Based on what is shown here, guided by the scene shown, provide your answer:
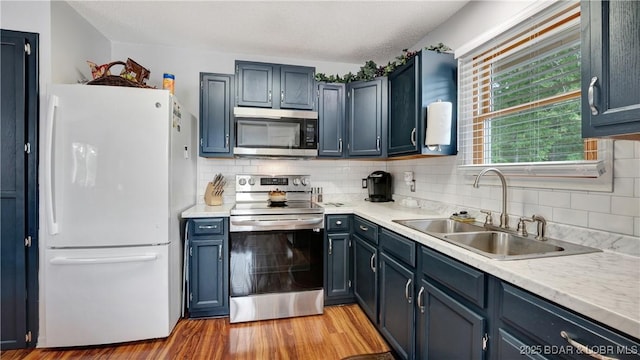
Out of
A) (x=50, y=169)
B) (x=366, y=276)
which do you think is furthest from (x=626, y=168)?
(x=50, y=169)

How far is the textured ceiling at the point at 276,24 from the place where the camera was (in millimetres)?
2184

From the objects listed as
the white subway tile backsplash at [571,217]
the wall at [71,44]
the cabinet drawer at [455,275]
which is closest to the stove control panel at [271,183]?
the wall at [71,44]

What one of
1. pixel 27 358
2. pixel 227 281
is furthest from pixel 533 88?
pixel 27 358

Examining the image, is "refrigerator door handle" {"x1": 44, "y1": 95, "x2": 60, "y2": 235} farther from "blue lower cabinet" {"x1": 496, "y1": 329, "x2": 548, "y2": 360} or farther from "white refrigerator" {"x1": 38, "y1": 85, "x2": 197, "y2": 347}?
"blue lower cabinet" {"x1": 496, "y1": 329, "x2": 548, "y2": 360}

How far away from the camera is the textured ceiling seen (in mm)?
2184

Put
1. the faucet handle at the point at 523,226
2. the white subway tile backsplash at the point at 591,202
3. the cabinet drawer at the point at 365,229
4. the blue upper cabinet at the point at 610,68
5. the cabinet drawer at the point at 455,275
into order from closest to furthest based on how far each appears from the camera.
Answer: the blue upper cabinet at the point at 610,68 < the cabinet drawer at the point at 455,275 < the white subway tile backsplash at the point at 591,202 < the faucet handle at the point at 523,226 < the cabinet drawer at the point at 365,229

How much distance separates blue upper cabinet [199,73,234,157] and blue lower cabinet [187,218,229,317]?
0.73 metres

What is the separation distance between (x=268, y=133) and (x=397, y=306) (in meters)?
1.80

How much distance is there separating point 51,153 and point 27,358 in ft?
4.48

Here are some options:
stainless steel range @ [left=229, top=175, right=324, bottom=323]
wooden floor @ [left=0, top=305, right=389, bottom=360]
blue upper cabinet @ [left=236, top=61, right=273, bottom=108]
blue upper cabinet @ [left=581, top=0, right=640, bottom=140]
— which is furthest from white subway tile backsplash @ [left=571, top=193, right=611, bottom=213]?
blue upper cabinet @ [left=236, top=61, right=273, bottom=108]

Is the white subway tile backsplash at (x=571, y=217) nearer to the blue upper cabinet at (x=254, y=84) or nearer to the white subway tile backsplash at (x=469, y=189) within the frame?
the white subway tile backsplash at (x=469, y=189)

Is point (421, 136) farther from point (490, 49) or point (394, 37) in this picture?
point (394, 37)

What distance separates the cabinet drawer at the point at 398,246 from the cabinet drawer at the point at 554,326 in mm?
594

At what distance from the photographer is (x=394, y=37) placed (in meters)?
2.70
